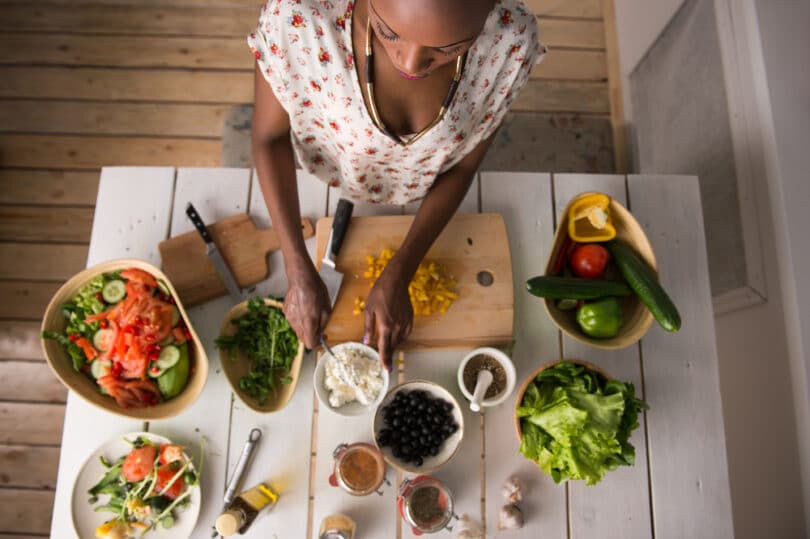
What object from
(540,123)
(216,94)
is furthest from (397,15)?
(216,94)

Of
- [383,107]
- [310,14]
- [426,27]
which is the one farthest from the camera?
[383,107]

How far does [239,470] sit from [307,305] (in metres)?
0.45

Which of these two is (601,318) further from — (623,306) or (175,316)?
(175,316)

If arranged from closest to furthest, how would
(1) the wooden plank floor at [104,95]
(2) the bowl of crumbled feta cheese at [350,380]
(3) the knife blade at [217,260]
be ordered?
(2) the bowl of crumbled feta cheese at [350,380]
(3) the knife blade at [217,260]
(1) the wooden plank floor at [104,95]

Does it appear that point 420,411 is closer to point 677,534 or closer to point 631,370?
point 631,370

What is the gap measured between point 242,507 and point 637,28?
2.41m

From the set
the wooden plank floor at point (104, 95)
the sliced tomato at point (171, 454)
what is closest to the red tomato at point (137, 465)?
the sliced tomato at point (171, 454)

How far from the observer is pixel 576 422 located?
43.4 inches

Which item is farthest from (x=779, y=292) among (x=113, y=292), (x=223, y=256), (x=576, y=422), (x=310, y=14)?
(x=113, y=292)

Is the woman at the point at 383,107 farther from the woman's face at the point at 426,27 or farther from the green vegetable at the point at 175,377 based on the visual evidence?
the green vegetable at the point at 175,377

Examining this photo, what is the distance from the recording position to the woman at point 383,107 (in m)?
0.79

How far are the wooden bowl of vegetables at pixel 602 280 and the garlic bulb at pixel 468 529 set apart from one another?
0.52m

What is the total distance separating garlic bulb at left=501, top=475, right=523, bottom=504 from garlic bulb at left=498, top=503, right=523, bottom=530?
20 millimetres

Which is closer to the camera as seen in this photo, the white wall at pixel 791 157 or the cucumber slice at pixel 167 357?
the cucumber slice at pixel 167 357
